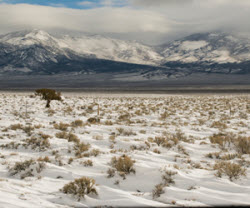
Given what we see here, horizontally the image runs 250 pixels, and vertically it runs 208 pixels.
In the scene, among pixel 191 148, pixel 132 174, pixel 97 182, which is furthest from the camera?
pixel 191 148

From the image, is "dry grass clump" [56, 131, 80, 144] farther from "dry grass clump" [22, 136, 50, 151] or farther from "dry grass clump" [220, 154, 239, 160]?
"dry grass clump" [220, 154, 239, 160]

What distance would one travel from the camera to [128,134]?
404 inches

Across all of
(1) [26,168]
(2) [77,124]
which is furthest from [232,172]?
(2) [77,124]

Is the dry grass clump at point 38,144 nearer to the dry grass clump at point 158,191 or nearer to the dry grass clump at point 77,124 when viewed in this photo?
the dry grass clump at point 77,124

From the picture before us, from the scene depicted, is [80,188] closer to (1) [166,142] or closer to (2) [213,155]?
(2) [213,155]

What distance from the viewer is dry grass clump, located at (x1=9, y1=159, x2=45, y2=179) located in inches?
225

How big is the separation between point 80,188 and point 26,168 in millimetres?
1913

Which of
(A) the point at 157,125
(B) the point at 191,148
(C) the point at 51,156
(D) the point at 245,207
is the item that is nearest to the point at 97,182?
(C) the point at 51,156

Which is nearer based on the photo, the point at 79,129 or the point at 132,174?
the point at 132,174

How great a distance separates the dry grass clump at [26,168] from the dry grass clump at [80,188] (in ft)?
4.15

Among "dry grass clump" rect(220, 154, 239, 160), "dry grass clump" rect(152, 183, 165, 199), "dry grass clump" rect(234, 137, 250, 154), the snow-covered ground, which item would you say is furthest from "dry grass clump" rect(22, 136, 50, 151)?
"dry grass clump" rect(234, 137, 250, 154)

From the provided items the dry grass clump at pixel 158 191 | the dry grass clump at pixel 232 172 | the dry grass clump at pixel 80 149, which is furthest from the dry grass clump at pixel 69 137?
the dry grass clump at pixel 232 172

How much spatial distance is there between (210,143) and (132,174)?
4273 millimetres

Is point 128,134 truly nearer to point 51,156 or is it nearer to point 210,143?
point 210,143
